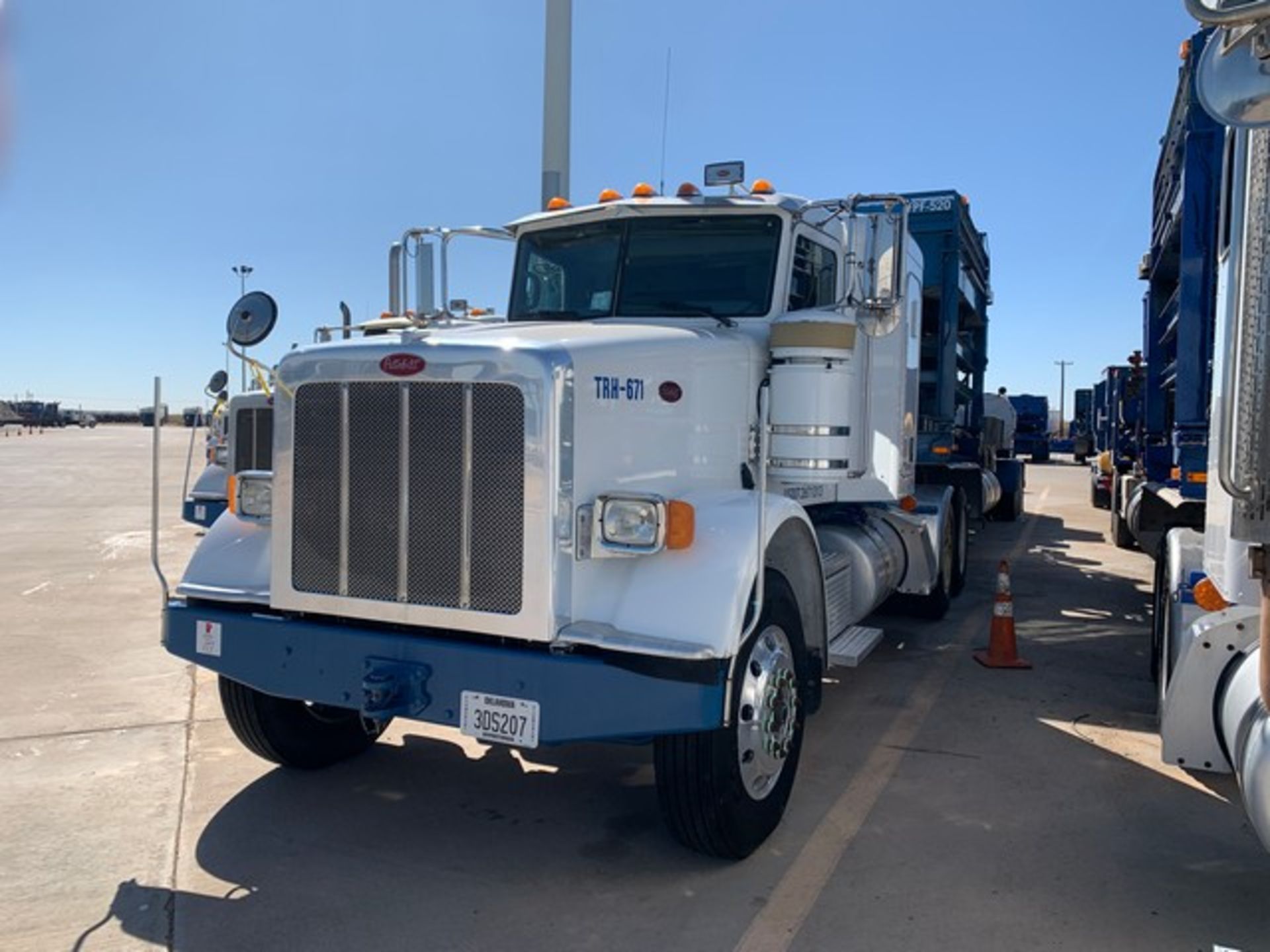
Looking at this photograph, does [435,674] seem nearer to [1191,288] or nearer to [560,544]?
[560,544]

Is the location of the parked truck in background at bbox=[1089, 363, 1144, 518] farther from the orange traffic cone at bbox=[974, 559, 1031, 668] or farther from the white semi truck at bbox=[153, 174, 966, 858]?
the white semi truck at bbox=[153, 174, 966, 858]

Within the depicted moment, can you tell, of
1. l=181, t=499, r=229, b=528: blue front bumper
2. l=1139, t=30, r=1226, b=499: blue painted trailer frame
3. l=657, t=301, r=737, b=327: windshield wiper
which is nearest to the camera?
l=657, t=301, r=737, b=327: windshield wiper

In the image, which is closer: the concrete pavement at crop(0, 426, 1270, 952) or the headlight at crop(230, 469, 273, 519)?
the concrete pavement at crop(0, 426, 1270, 952)

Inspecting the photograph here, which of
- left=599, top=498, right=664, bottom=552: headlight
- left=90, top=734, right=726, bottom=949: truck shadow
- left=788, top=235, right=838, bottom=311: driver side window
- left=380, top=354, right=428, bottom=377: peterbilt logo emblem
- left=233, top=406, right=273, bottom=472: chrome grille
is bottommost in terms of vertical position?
left=90, top=734, right=726, bottom=949: truck shadow

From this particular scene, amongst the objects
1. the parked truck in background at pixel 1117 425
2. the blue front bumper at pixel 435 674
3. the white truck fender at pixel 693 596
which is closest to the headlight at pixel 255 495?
the blue front bumper at pixel 435 674

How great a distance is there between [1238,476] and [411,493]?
2.60 meters

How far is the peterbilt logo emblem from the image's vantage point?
11.8 feet

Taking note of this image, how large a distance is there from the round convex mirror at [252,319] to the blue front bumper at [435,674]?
4.08 feet

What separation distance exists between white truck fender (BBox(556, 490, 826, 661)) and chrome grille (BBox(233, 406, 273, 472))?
22.8 ft

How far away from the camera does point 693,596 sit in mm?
3510

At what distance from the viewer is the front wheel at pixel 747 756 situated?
12.1 feet

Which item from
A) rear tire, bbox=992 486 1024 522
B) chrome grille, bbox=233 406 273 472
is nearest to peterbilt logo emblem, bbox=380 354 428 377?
chrome grille, bbox=233 406 273 472

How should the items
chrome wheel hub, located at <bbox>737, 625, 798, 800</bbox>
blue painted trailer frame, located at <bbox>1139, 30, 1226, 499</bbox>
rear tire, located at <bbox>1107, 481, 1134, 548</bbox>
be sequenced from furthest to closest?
rear tire, located at <bbox>1107, 481, 1134, 548</bbox>, blue painted trailer frame, located at <bbox>1139, 30, 1226, 499</bbox>, chrome wheel hub, located at <bbox>737, 625, 798, 800</bbox>

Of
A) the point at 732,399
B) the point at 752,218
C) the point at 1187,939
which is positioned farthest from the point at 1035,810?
the point at 752,218
